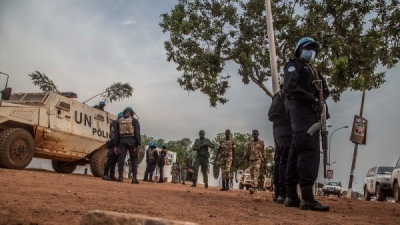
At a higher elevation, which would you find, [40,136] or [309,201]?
[40,136]

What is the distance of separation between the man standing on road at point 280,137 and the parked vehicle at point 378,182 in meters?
9.63

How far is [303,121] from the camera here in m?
4.68

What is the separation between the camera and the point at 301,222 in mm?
3562

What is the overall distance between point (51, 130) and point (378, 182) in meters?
10.8

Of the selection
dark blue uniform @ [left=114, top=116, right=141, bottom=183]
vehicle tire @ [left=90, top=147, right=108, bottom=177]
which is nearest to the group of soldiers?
dark blue uniform @ [left=114, top=116, right=141, bottom=183]

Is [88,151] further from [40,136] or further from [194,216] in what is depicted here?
[194,216]

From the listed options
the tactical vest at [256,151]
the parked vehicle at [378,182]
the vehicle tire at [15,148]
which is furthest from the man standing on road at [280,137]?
the parked vehicle at [378,182]

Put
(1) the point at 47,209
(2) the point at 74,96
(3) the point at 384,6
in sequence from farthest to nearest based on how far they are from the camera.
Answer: (2) the point at 74,96
(3) the point at 384,6
(1) the point at 47,209

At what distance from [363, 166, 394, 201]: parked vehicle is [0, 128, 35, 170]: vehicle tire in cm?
1102

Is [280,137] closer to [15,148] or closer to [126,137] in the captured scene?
[126,137]

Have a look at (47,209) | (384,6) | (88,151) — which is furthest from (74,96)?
(47,209)

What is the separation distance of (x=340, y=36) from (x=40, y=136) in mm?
8135

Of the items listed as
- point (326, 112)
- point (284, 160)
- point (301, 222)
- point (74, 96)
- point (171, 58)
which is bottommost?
point (301, 222)

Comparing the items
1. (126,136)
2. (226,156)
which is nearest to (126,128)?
(126,136)
